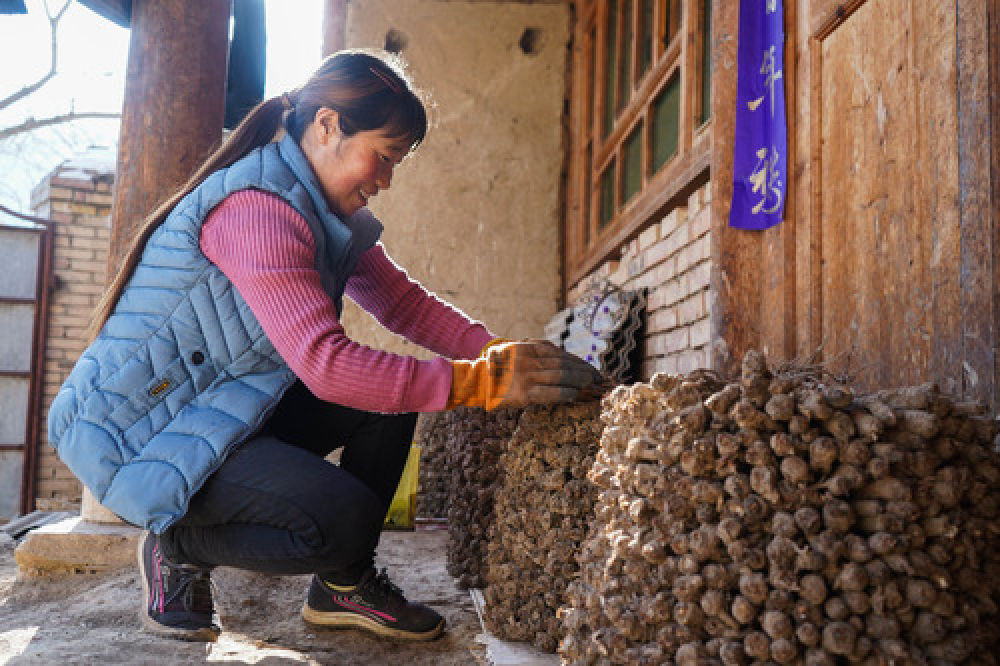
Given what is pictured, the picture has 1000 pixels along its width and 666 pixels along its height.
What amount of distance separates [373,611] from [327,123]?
140 cm

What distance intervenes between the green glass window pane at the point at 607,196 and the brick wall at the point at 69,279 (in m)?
4.69

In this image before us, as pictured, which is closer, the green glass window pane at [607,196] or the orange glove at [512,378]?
the orange glove at [512,378]

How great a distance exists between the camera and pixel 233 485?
6.72 ft

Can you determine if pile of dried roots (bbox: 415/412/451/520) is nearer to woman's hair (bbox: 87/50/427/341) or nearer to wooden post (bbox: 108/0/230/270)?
wooden post (bbox: 108/0/230/270)

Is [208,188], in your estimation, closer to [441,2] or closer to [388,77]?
[388,77]

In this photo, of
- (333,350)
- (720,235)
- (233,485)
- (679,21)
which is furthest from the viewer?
(679,21)

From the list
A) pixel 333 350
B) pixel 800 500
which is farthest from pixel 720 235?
pixel 800 500

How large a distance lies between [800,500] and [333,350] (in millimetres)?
1118

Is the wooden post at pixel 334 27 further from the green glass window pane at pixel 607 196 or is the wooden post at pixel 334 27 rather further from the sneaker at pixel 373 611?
the sneaker at pixel 373 611

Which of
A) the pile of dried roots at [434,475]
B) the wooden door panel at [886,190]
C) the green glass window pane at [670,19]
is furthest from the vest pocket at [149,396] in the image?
the green glass window pane at [670,19]

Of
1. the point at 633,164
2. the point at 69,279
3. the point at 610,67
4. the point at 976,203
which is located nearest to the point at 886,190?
the point at 976,203

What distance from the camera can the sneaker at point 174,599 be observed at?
2.20 metres

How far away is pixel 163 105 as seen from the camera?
3.32 metres

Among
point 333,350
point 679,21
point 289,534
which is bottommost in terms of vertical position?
point 289,534
